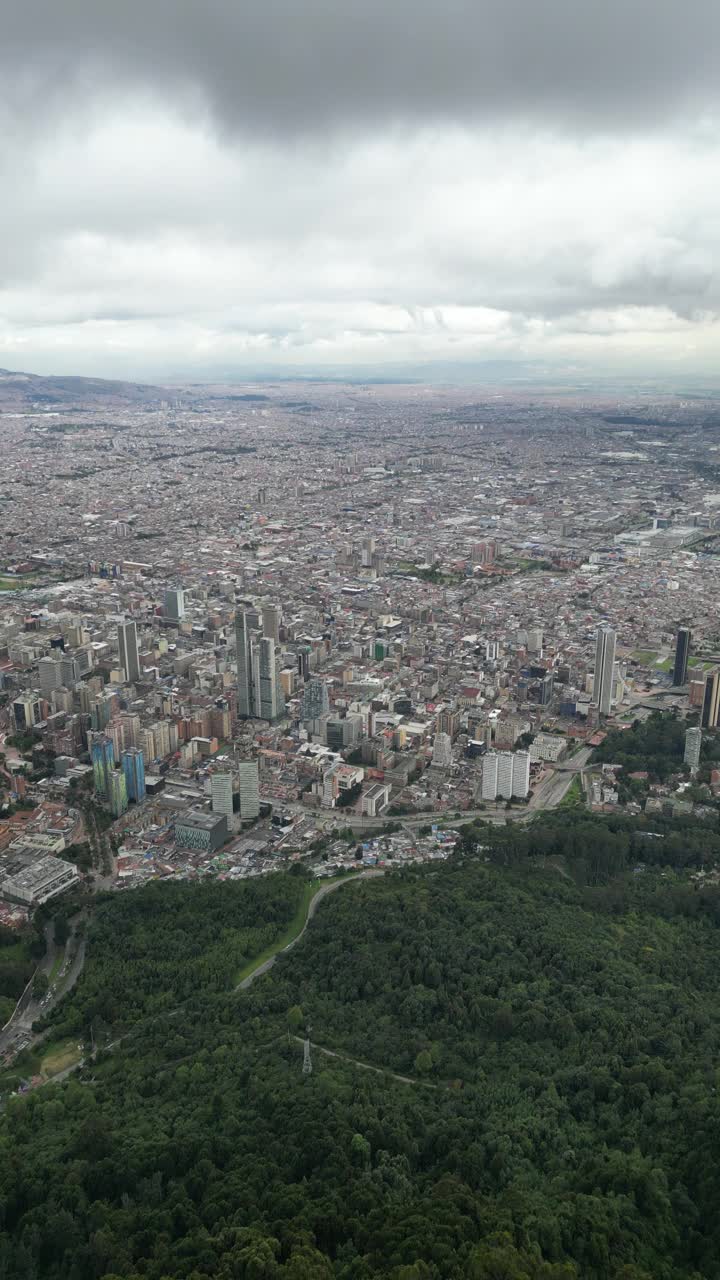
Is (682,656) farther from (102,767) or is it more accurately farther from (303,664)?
(102,767)

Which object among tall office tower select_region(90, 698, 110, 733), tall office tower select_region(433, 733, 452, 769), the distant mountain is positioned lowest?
tall office tower select_region(433, 733, 452, 769)

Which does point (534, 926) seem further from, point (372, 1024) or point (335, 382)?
point (335, 382)

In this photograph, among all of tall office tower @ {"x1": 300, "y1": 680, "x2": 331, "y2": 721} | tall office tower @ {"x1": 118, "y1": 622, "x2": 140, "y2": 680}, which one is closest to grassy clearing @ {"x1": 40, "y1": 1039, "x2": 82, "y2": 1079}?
tall office tower @ {"x1": 300, "y1": 680, "x2": 331, "y2": 721}

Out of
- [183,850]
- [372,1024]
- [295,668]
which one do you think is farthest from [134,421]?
[372,1024]

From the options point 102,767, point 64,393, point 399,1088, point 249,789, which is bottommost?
point 399,1088

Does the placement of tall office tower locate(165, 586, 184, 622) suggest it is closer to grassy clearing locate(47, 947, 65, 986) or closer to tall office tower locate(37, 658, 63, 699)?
tall office tower locate(37, 658, 63, 699)

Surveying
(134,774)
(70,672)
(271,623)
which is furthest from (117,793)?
(271,623)
